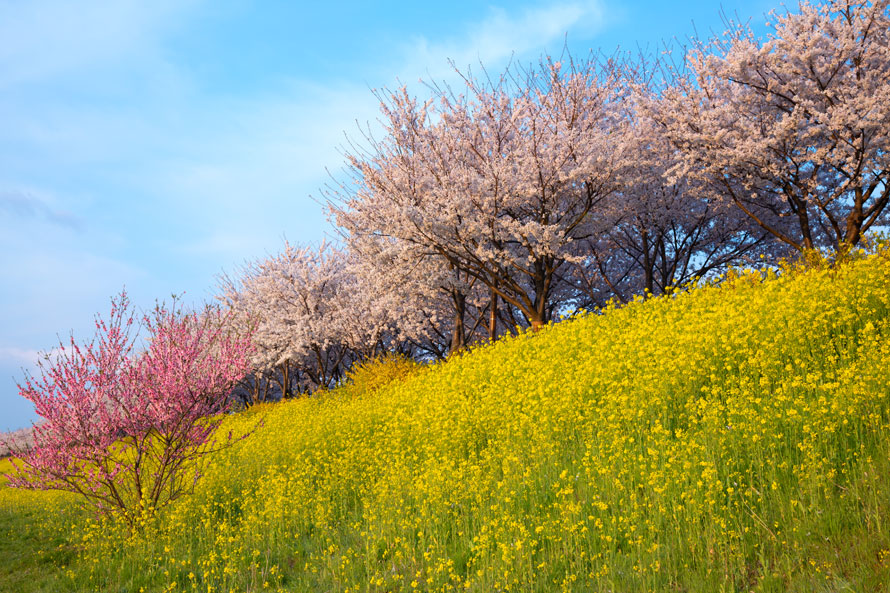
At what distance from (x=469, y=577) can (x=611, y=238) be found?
22990 millimetres

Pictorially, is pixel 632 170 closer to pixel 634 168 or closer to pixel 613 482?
pixel 634 168

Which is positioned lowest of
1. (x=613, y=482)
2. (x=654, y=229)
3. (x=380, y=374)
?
(x=613, y=482)

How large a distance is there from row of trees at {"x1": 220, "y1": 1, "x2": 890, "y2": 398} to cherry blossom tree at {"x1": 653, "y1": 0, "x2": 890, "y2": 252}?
58mm

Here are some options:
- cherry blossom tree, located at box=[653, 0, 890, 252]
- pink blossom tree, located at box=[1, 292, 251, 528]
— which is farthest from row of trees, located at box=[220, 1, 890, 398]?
pink blossom tree, located at box=[1, 292, 251, 528]

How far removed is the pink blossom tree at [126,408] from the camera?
9.36 metres

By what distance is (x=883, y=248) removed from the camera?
11703 millimetres

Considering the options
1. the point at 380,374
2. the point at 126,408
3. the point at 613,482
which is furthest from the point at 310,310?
the point at 613,482

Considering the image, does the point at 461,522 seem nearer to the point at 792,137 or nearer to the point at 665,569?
the point at 665,569

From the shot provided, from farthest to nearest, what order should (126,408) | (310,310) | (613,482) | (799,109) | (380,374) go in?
1. (310,310)
2. (380,374)
3. (799,109)
4. (126,408)
5. (613,482)

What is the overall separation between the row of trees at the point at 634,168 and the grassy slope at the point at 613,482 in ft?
23.4

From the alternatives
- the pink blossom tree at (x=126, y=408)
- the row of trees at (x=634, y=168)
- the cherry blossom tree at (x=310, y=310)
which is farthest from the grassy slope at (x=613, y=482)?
the cherry blossom tree at (x=310, y=310)

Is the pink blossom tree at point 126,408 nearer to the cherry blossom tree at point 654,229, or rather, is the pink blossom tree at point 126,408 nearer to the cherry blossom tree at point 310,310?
the cherry blossom tree at point 654,229

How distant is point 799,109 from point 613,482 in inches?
675

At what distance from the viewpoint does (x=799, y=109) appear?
18.0 meters
